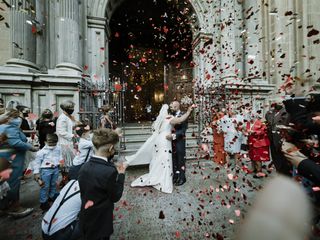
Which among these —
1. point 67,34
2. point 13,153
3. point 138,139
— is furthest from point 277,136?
point 67,34

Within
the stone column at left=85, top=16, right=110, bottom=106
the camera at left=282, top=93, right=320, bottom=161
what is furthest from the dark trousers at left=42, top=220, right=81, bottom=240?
the stone column at left=85, top=16, right=110, bottom=106

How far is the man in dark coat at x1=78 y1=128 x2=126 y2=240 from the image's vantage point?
6.22 feet

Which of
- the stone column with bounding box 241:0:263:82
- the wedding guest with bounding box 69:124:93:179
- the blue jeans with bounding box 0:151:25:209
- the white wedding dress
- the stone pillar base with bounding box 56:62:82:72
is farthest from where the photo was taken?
the stone column with bounding box 241:0:263:82

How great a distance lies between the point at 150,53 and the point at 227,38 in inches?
353

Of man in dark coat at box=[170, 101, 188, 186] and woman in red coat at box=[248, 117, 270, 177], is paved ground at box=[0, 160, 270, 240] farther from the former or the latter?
woman in red coat at box=[248, 117, 270, 177]

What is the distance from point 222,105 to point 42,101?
706cm

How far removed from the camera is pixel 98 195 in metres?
1.91

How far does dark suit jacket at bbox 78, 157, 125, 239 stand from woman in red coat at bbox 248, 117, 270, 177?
4375 millimetres

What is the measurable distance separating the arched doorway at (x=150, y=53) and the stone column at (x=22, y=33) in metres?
5.49

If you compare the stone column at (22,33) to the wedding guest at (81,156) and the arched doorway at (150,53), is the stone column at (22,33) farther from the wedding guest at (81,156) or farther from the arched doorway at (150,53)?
the arched doorway at (150,53)

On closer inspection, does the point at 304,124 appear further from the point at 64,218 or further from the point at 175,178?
the point at 175,178

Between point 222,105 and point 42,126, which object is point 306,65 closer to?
point 222,105

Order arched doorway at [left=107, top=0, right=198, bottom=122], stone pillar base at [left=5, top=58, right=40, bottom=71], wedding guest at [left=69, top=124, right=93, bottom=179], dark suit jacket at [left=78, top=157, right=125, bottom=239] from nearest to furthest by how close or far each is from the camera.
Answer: dark suit jacket at [left=78, top=157, right=125, bottom=239], wedding guest at [left=69, top=124, right=93, bottom=179], stone pillar base at [left=5, top=58, right=40, bottom=71], arched doorway at [left=107, top=0, right=198, bottom=122]

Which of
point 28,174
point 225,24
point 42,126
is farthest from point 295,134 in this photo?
point 225,24
